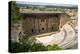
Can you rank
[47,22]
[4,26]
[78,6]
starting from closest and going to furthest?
A: [4,26]
[47,22]
[78,6]

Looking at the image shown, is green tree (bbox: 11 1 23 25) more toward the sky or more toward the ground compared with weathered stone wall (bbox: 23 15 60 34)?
more toward the sky

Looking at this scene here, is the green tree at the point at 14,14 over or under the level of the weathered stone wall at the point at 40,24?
over

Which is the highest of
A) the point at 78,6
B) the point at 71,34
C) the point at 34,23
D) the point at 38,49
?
the point at 78,6

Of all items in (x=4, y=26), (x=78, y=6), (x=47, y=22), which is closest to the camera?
(x=4, y=26)

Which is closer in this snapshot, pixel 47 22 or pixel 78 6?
pixel 47 22

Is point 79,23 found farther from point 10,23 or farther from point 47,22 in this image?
point 10,23

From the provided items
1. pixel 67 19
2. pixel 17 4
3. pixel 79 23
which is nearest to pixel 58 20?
pixel 67 19

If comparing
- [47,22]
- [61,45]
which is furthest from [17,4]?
[61,45]

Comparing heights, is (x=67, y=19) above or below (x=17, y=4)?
below

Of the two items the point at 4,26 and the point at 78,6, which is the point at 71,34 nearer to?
the point at 78,6
